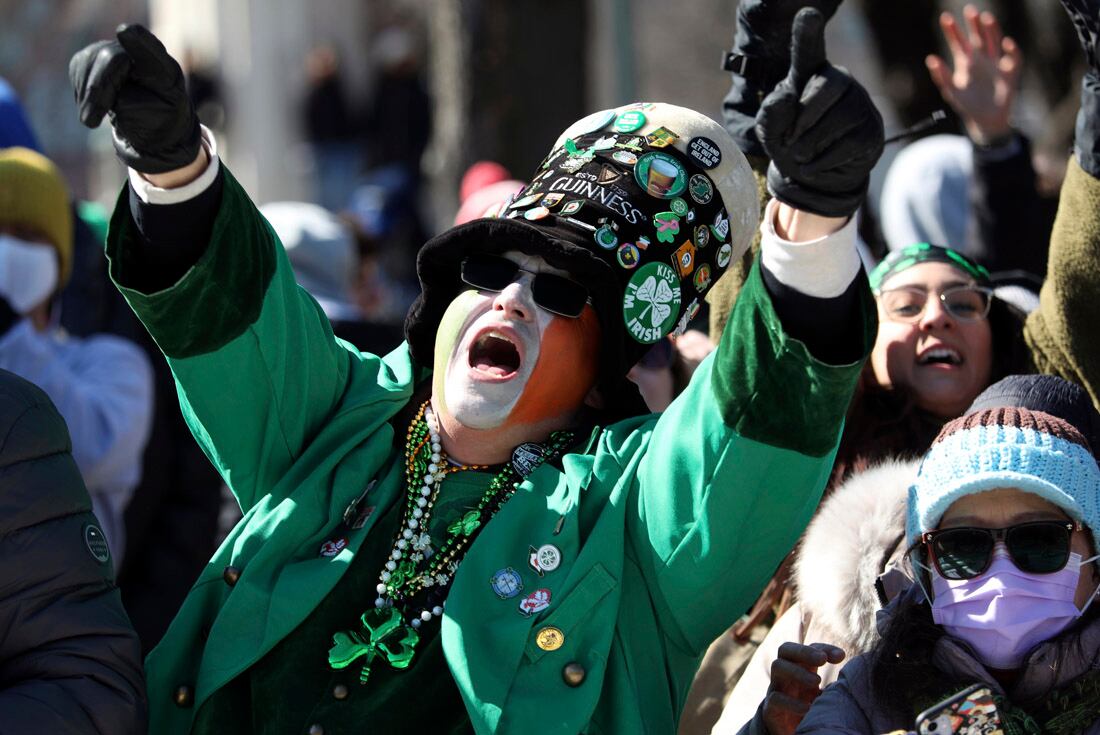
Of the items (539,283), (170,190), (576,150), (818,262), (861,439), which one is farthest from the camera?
(861,439)

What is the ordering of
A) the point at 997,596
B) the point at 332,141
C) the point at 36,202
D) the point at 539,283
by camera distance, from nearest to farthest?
the point at 997,596 < the point at 539,283 < the point at 36,202 < the point at 332,141

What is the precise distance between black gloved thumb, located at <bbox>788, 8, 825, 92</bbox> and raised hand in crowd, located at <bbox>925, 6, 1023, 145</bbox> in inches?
84.8

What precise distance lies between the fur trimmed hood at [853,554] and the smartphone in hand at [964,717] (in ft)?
1.23

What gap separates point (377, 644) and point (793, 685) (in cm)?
77

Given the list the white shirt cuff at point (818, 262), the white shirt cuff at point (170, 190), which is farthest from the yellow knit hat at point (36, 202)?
the white shirt cuff at point (818, 262)

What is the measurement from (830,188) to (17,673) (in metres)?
1.56

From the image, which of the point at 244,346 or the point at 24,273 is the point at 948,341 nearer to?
the point at 244,346

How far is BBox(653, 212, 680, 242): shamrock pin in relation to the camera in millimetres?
3451

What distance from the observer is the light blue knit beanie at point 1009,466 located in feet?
9.77

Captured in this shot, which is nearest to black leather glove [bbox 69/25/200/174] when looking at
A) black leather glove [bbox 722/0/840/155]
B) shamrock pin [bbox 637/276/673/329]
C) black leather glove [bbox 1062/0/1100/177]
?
shamrock pin [bbox 637/276/673/329]

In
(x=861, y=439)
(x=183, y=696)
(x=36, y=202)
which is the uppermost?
(x=36, y=202)

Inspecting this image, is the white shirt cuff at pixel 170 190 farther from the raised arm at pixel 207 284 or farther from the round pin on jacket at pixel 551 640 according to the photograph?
the round pin on jacket at pixel 551 640

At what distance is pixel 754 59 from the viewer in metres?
4.04

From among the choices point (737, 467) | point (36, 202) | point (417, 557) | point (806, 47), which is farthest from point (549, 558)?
point (36, 202)
